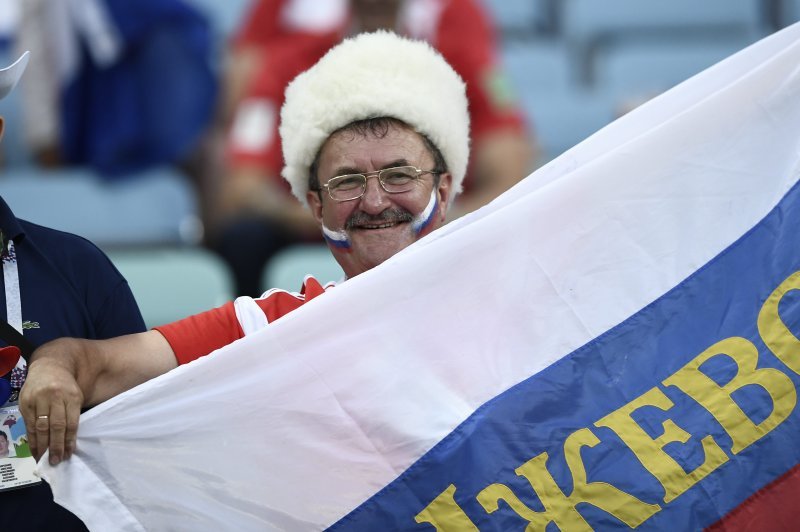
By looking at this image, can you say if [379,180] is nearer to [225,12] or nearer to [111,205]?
[111,205]

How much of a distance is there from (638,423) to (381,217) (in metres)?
0.67

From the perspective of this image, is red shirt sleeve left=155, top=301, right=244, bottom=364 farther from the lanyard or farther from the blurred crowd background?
the blurred crowd background

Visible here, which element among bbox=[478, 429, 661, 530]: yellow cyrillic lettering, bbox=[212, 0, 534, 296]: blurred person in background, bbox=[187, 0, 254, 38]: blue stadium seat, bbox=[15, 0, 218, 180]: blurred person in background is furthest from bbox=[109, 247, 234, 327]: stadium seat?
bbox=[478, 429, 661, 530]: yellow cyrillic lettering

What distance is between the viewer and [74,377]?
2312mm

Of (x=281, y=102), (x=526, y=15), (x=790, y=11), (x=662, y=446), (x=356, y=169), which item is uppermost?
(x=526, y=15)

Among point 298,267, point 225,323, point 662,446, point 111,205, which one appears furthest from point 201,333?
point 111,205

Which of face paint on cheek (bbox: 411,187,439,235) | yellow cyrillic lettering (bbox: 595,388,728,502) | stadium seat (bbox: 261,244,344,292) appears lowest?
yellow cyrillic lettering (bbox: 595,388,728,502)

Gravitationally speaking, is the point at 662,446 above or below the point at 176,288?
below

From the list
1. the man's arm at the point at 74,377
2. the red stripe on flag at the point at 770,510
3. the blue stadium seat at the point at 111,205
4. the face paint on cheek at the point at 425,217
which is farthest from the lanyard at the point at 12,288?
the blue stadium seat at the point at 111,205

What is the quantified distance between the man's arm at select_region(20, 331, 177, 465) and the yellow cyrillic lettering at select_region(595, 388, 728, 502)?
0.83 meters

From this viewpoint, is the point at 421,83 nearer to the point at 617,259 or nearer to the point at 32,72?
the point at 617,259

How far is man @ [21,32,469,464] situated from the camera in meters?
2.64

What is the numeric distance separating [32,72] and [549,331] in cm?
315

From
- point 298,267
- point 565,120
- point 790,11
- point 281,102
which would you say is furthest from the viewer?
point 790,11
